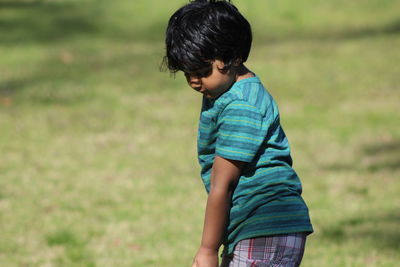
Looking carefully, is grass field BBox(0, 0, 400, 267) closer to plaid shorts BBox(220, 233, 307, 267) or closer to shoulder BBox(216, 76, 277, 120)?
plaid shorts BBox(220, 233, 307, 267)

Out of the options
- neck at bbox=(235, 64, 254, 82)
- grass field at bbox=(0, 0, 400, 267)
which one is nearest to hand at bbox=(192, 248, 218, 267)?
neck at bbox=(235, 64, 254, 82)

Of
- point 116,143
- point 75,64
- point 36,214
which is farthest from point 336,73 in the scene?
point 36,214

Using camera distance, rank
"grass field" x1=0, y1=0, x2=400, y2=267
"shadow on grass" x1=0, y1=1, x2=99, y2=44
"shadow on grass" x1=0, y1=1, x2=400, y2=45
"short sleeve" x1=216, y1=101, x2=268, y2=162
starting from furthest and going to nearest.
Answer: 1. "shadow on grass" x1=0, y1=1, x2=400, y2=45
2. "shadow on grass" x1=0, y1=1, x2=99, y2=44
3. "grass field" x1=0, y1=0, x2=400, y2=267
4. "short sleeve" x1=216, y1=101, x2=268, y2=162

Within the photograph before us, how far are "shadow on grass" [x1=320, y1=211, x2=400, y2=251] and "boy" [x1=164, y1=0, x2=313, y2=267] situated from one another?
2.65 m

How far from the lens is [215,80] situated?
241 cm

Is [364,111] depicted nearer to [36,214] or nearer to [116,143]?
[116,143]

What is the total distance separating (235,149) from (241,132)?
60mm

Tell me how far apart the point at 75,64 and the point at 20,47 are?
6.70ft

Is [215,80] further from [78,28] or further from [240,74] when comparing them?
[78,28]

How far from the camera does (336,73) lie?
12453 millimetres

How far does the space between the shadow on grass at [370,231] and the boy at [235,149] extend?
2.65m

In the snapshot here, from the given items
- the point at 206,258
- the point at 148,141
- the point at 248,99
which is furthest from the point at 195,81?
the point at 148,141

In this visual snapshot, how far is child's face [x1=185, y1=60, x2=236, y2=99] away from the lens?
241cm

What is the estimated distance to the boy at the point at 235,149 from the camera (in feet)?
7.72
